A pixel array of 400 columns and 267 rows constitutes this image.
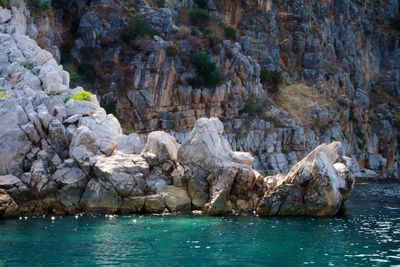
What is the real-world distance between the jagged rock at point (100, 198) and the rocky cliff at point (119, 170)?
70 millimetres

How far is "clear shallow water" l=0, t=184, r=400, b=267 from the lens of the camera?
26.3 metres

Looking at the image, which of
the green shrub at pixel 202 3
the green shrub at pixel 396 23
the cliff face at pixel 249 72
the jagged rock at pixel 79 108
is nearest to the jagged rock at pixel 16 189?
the jagged rock at pixel 79 108

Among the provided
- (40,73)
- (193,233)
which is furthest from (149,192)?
(40,73)

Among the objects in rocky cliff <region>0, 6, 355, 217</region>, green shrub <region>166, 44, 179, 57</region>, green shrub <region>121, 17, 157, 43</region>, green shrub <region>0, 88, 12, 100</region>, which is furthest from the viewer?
green shrub <region>166, 44, 179, 57</region>

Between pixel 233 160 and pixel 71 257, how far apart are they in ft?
70.5

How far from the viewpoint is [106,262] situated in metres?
25.7

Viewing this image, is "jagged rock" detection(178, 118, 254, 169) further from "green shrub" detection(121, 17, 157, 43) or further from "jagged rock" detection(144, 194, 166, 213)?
"green shrub" detection(121, 17, 157, 43)

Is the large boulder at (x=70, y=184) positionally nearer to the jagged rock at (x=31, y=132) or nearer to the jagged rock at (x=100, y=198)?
the jagged rock at (x=100, y=198)

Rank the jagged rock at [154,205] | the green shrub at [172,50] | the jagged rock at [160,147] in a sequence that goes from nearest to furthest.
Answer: the jagged rock at [154,205]
the jagged rock at [160,147]
the green shrub at [172,50]

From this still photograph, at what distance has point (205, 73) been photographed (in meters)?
82.2

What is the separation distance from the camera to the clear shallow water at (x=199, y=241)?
26.3 metres

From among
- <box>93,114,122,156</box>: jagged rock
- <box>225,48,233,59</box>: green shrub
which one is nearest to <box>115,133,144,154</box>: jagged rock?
<box>93,114,122,156</box>: jagged rock

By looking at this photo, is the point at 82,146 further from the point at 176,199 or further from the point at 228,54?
the point at 228,54

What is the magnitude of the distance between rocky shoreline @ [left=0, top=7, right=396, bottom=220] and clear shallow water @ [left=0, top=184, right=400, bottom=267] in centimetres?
220
